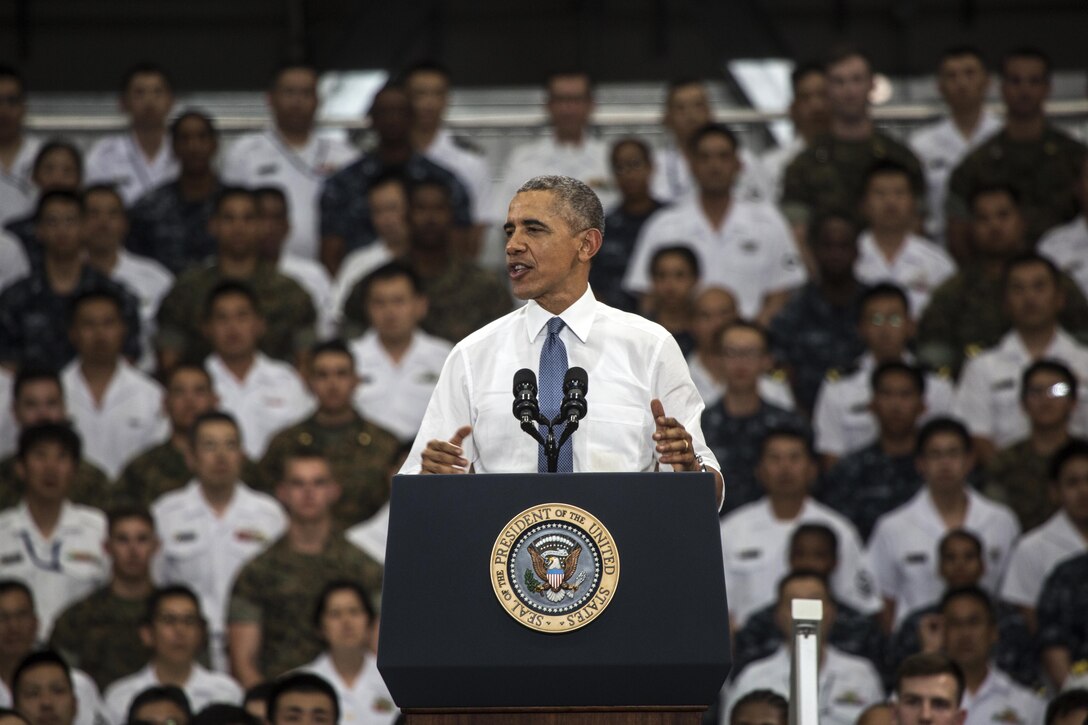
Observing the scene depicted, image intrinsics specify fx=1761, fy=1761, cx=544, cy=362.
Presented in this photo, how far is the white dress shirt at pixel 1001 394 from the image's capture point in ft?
23.2

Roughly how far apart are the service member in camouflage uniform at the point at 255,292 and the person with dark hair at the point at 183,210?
0.42 m

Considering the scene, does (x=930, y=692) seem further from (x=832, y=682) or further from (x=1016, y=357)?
(x=1016, y=357)

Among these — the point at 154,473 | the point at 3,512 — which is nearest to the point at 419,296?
the point at 154,473

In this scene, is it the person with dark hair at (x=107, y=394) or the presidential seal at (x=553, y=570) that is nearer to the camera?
the presidential seal at (x=553, y=570)

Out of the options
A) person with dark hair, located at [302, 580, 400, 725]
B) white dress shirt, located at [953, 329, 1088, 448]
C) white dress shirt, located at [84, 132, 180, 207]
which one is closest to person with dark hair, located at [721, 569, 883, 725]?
person with dark hair, located at [302, 580, 400, 725]

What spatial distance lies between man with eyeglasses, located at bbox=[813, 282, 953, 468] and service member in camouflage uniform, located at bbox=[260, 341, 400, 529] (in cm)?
174

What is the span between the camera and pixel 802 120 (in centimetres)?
841

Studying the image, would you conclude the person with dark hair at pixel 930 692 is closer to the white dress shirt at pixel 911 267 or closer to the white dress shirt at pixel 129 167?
the white dress shirt at pixel 911 267

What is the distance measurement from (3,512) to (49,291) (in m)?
1.23

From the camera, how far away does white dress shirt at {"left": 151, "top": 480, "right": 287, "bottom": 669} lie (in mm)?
6422

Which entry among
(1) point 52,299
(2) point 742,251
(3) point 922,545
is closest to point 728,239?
(2) point 742,251

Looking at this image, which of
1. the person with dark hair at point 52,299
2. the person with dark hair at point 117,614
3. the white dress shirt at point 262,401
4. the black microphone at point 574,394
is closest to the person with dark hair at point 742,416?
the white dress shirt at point 262,401

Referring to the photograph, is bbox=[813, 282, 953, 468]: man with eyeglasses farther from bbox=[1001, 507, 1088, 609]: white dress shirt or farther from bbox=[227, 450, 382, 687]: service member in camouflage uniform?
bbox=[227, 450, 382, 687]: service member in camouflage uniform

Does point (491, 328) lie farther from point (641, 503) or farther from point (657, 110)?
point (657, 110)
